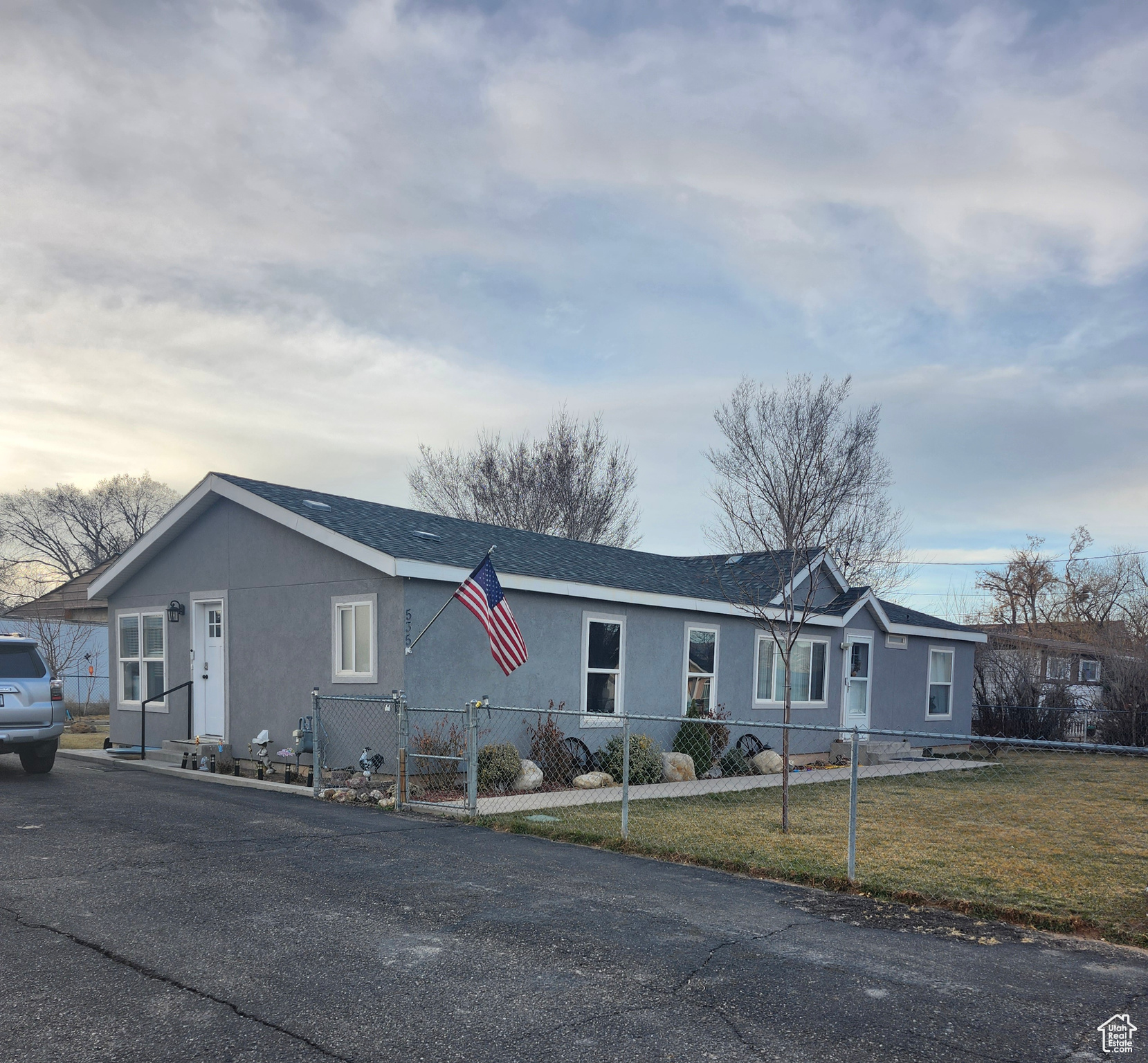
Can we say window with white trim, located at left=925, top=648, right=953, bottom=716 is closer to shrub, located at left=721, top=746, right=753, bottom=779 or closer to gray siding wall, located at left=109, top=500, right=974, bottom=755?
gray siding wall, located at left=109, top=500, right=974, bottom=755

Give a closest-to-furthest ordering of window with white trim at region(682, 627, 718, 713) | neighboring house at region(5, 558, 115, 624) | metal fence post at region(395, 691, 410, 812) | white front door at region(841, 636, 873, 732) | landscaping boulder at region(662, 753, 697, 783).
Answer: metal fence post at region(395, 691, 410, 812)
landscaping boulder at region(662, 753, 697, 783)
window with white trim at region(682, 627, 718, 713)
white front door at region(841, 636, 873, 732)
neighboring house at region(5, 558, 115, 624)

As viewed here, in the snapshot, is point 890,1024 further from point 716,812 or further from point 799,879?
point 716,812

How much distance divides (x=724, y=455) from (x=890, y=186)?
574 cm

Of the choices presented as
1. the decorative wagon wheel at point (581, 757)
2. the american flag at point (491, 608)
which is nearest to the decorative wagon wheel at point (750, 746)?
the decorative wagon wheel at point (581, 757)

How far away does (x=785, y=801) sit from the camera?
31.5 ft

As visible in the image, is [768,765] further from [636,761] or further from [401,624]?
[401,624]

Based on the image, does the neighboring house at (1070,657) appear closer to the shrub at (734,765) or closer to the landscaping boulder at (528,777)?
the shrub at (734,765)

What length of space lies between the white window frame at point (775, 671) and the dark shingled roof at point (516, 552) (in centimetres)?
82

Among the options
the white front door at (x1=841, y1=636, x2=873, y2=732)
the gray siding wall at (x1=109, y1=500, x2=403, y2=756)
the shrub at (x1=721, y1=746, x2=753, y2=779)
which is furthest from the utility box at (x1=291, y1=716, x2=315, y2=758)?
the white front door at (x1=841, y1=636, x2=873, y2=732)

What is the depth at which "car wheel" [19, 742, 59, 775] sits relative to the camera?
12344mm

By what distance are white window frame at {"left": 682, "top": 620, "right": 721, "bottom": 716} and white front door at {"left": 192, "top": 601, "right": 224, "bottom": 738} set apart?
7.66 metres

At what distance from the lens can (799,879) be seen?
7.26 m

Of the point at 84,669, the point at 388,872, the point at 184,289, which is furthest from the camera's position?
the point at 84,669

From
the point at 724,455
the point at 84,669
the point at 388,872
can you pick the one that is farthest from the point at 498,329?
the point at 84,669
